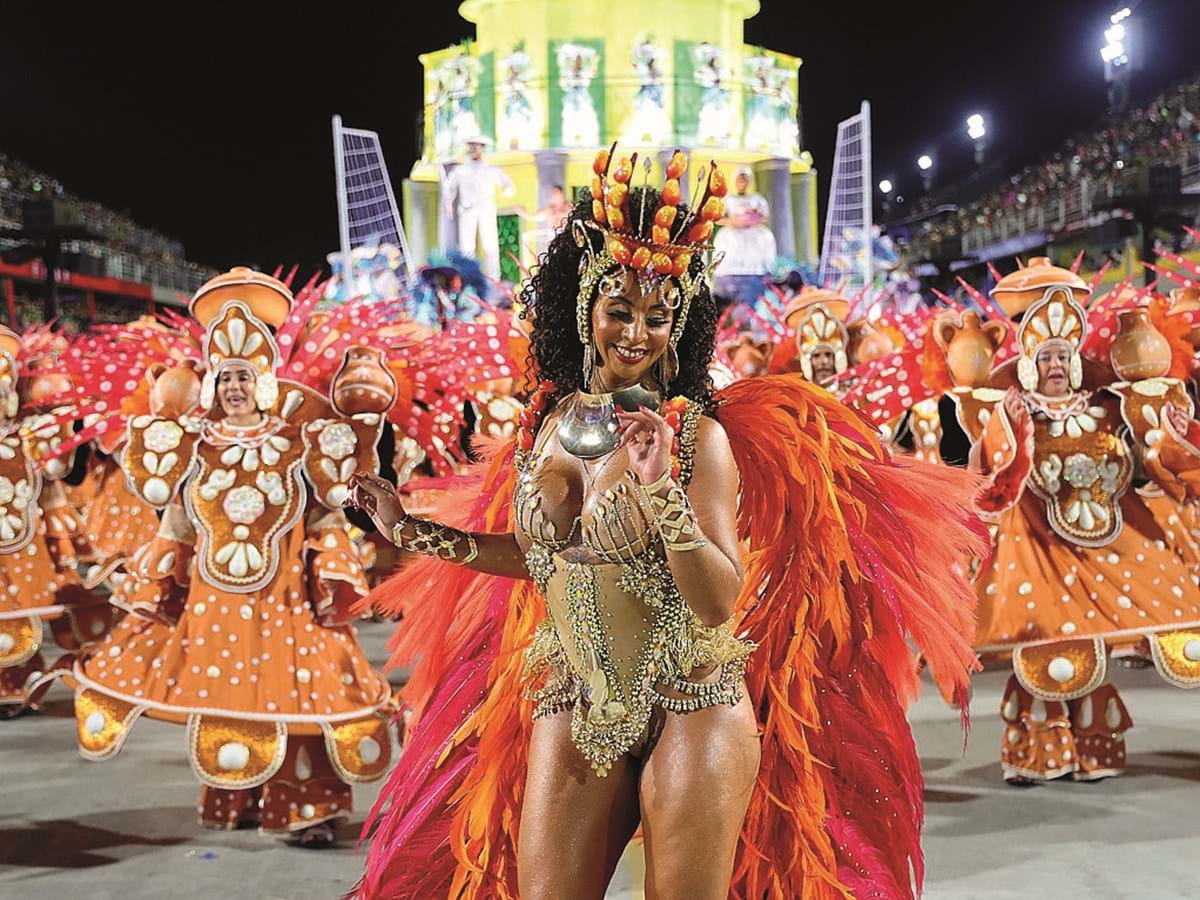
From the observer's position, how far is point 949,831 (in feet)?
14.1

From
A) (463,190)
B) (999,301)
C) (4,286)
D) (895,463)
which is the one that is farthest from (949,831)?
(463,190)

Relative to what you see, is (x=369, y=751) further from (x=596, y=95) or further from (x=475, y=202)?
(x=596, y=95)

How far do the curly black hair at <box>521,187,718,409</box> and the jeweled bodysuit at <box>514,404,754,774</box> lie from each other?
0.42ft

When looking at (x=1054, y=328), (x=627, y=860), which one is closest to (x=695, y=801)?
(x=627, y=860)

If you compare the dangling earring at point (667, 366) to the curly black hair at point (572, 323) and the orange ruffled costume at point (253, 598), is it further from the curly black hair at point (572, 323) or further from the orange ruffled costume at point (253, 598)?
the orange ruffled costume at point (253, 598)

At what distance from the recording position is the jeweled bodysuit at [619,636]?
205cm

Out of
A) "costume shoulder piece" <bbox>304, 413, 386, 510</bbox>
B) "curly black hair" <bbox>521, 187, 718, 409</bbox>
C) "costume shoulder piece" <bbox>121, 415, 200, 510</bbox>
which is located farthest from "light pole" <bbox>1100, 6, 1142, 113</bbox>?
"curly black hair" <bbox>521, 187, 718, 409</bbox>

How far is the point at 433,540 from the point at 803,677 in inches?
26.6

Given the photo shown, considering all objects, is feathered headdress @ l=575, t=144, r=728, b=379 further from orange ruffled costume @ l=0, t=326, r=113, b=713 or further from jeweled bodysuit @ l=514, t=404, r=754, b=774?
orange ruffled costume @ l=0, t=326, r=113, b=713

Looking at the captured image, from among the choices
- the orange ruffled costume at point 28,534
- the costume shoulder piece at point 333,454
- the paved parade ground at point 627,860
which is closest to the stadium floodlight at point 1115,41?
the paved parade ground at point 627,860

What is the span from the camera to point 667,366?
2168 millimetres

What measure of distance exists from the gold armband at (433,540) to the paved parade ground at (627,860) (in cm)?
193

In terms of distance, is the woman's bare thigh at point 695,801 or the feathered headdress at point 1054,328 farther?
the feathered headdress at point 1054,328

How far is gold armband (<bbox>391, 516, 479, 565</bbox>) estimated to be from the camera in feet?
7.20
